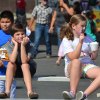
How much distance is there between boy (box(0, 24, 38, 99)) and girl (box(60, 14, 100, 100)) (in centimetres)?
52

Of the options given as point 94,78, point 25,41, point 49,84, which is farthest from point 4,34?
point 49,84

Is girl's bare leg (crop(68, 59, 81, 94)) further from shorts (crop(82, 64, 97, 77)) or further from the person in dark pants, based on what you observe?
the person in dark pants

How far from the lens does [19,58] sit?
28.5 feet

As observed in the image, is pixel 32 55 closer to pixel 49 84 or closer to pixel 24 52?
pixel 24 52

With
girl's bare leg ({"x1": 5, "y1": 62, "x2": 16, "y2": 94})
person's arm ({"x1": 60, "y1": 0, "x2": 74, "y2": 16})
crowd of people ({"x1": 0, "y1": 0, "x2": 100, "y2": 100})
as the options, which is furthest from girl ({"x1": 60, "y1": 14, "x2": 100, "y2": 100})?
person's arm ({"x1": 60, "y1": 0, "x2": 74, "y2": 16})

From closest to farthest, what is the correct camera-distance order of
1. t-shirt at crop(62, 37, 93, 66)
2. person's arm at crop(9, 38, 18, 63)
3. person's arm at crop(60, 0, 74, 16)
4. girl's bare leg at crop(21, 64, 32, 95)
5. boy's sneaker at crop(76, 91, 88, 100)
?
1. boy's sneaker at crop(76, 91, 88, 100)
2. girl's bare leg at crop(21, 64, 32, 95)
3. person's arm at crop(9, 38, 18, 63)
4. t-shirt at crop(62, 37, 93, 66)
5. person's arm at crop(60, 0, 74, 16)

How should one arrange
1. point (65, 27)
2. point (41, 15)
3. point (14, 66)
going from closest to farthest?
point (14, 66) → point (65, 27) → point (41, 15)

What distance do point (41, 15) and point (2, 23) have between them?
7.54 metres

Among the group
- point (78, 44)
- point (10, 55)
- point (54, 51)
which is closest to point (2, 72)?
point (10, 55)

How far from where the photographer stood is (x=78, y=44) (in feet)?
28.4

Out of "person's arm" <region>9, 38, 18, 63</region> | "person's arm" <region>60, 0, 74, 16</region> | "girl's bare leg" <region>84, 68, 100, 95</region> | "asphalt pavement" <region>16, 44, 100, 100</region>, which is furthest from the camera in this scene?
"person's arm" <region>60, 0, 74, 16</region>

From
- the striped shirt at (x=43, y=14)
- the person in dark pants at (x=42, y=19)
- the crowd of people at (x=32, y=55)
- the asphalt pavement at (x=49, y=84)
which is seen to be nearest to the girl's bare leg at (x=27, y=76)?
the crowd of people at (x=32, y=55)

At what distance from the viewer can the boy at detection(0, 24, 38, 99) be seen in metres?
8.48

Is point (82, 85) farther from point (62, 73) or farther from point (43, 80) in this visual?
point (62, 73)
